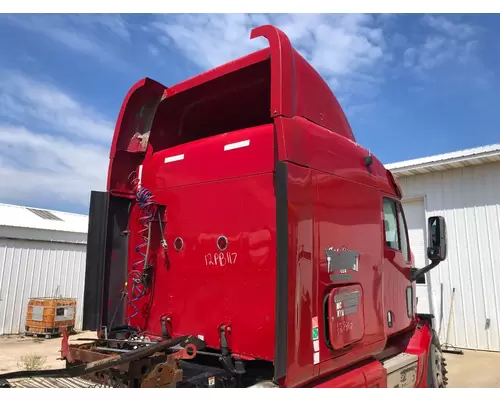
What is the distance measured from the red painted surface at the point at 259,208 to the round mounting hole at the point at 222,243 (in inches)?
1.9

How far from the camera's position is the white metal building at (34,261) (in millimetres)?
13242

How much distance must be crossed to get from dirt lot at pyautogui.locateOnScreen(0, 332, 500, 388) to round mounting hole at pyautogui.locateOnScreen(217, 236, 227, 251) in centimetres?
313

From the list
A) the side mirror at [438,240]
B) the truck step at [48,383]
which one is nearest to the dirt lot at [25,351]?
the truck step at [48,383]

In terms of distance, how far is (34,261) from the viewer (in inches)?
550

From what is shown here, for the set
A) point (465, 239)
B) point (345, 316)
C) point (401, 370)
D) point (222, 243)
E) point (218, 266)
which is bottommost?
point (401, 370)

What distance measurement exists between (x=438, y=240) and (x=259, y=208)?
105 inches

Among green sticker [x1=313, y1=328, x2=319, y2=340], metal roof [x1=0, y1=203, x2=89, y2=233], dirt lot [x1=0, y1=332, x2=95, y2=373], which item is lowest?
dirt lot [x1=0, y1=332, x2=95, y2=373]

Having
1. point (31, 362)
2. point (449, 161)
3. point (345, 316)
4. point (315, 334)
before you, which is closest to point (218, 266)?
point (315, 334)

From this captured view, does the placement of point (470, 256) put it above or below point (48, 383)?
above

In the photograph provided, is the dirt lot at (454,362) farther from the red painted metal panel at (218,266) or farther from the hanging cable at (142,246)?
the red painted metal panel at (218,266)

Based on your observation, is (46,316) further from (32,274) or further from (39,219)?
(39,219)

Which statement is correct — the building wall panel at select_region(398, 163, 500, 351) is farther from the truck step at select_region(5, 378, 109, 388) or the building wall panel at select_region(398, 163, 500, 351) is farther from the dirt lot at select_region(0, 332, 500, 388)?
the truck step at select_region(5, 378, 109, 388)

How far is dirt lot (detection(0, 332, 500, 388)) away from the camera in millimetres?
7086

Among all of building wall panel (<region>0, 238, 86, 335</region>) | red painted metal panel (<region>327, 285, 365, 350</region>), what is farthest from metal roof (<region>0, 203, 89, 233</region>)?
red painted metal panel (<region>327, 285, 365, 350</region>)
